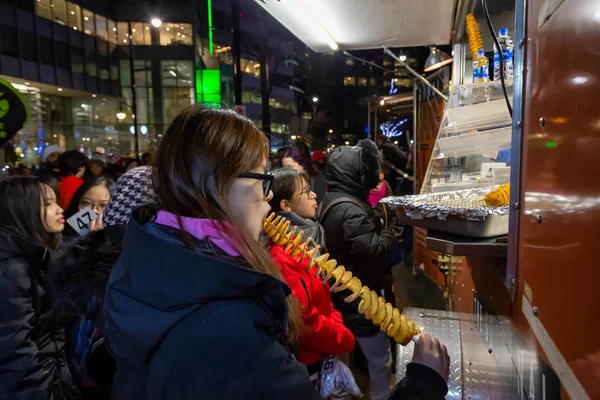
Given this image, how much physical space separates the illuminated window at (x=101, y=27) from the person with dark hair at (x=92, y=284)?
38.7 m

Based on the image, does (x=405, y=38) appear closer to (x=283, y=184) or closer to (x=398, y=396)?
(x=283, y=184)

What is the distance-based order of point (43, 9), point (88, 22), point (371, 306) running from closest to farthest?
1. point (371, 306)
2. point (43, 9)
3. point (88, 22)

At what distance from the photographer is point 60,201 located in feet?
16.3

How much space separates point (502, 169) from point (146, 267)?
2.33 meters

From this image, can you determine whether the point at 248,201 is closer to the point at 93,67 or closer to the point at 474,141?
the point at 474,141

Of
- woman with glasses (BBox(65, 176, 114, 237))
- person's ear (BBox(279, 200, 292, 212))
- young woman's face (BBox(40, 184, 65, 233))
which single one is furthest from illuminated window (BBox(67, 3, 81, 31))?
person's ear (BBox(279, 200, 292, 212))

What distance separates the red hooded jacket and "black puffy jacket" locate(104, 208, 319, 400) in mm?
1109

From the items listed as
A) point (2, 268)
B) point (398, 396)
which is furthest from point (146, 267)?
point (2, 268)

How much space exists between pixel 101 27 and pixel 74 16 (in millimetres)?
3549

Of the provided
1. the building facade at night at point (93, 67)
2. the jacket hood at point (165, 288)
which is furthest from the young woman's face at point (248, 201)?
the building facade at night at point (93, 67)

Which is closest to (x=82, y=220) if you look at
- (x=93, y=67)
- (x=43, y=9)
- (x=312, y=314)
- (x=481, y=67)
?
(x=312, y=314)

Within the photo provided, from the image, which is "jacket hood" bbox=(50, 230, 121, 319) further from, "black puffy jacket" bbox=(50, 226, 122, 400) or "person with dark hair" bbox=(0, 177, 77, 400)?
"person with dark hair" bbox=(0, 177, 77, 400)

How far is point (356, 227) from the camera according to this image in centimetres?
335

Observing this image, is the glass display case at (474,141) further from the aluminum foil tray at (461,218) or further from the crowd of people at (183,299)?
the crowd of people at (183,299)
